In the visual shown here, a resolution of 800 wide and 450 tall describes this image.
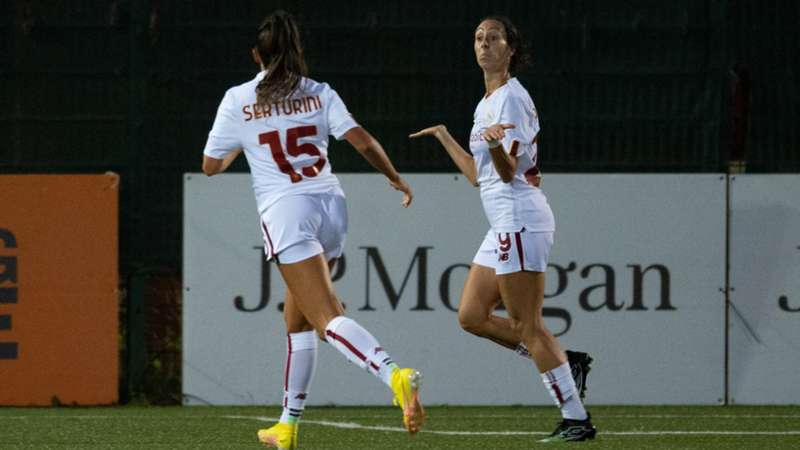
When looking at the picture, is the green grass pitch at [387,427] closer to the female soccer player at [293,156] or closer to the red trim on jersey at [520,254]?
the red trim on jersey at [520,254]

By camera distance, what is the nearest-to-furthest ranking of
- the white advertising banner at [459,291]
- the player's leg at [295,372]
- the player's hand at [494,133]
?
1. the player's leg at [295,372]
2. the player's hand at [494,133]
3. the white advertising banner at [459,291]

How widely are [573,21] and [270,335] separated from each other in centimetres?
273

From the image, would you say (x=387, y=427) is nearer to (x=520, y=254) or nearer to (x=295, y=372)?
(x=520, y=254)

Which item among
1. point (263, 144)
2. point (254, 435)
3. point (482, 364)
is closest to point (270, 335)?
point (482, 364)

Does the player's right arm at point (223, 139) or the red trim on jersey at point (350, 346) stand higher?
the player's right arm at point (223, 139)

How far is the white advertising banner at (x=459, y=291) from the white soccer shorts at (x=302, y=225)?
3386mm

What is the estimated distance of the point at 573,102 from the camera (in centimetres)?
1025

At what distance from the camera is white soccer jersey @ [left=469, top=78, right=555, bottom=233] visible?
6.91 metres

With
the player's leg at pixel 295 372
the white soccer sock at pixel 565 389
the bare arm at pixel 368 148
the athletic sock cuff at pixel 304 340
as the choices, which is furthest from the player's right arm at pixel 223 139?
the white soccer sock at pixel 565 389

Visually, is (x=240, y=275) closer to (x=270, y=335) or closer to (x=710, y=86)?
(x=270, y=335)

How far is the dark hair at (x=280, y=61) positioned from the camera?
6.09 m

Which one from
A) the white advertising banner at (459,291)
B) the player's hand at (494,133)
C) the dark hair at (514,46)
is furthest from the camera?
the white advertising banner at (459,291)

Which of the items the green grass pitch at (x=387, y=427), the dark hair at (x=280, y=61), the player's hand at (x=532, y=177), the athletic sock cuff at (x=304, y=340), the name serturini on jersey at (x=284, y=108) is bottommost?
the green grass pitch at (x=387, y=427)

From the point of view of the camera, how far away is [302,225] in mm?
6055
